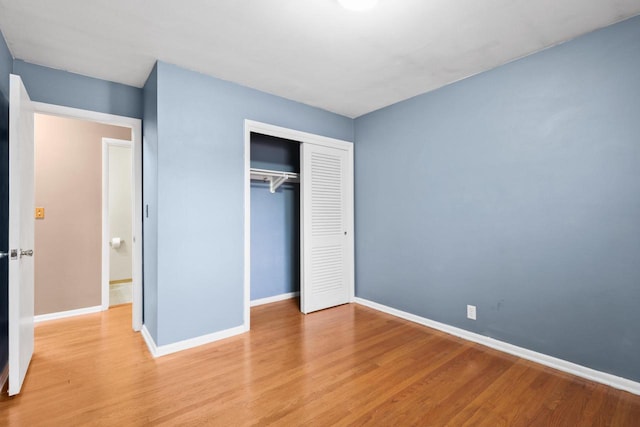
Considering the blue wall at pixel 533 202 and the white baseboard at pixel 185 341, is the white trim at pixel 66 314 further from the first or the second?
the blue wall at pixel 533 202

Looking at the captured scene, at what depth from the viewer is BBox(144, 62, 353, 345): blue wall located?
8.28 feet

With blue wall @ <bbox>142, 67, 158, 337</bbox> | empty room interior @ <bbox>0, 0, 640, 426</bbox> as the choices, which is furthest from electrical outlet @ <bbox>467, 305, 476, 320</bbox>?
blue wall @ <bbox>142, 67, 158, 337</bbox>

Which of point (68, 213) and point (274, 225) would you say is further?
point (274, 225)

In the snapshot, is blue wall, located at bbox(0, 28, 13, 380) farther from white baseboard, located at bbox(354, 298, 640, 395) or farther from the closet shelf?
white baseboard, located at bbox(354, 298, 640, 395)

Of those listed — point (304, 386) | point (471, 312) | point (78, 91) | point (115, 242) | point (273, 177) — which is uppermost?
point (78, 91)

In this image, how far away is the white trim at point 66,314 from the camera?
328 centimetres

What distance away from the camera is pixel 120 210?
15.3ft

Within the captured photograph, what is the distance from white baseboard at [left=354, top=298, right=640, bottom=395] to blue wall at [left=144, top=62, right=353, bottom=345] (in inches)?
79.3

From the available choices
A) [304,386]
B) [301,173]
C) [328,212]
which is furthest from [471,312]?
[301,173]

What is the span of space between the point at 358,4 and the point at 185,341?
2.94m

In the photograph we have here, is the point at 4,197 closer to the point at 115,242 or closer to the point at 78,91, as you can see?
the point at 78,91

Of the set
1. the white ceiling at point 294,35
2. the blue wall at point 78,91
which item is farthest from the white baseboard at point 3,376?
the white ceiling at point 294,35

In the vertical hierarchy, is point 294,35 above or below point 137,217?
above

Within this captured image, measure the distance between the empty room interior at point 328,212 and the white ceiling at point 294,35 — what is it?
2 centimetres
